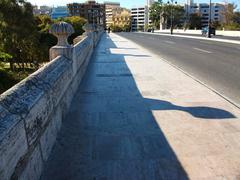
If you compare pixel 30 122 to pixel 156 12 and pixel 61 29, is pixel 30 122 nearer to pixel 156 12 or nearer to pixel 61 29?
pixel 61 29

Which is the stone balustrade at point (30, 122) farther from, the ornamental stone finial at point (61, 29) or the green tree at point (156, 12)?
the green tree at point (156, 12)

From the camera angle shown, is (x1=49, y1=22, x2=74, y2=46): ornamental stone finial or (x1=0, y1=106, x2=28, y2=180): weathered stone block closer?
(x1=0, y1=106, x2=28, y2=180): weathered stone block

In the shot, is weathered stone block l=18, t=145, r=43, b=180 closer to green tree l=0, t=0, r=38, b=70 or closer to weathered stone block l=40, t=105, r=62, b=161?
weathered stone block l=40, t=105, r=62, b=161

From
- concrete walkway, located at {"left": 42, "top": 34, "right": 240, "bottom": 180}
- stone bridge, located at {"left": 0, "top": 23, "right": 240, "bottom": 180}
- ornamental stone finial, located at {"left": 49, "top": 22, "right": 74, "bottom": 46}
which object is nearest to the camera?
stone bridge, located at {"left": 0, "top": 23, "right": 240, "bottom": 180}

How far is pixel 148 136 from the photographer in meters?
5.70

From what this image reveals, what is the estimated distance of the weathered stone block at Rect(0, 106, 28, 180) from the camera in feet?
9.48

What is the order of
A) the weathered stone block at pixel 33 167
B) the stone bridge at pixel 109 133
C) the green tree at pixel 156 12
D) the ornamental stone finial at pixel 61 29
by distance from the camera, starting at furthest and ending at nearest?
1. the green tree at pixel 156 12
2. the ornamental stone finial at pixel 61 29
3. the stone bridge at pixel 109 133
4. the weathered stone block at pixel 33 167

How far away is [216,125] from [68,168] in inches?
120

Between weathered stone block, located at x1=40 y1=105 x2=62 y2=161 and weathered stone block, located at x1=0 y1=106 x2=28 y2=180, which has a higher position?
weathered stone block, located at x1=0 y1=106 x2=28 y2=180

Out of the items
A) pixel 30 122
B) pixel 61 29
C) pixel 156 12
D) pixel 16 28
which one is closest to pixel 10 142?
pixel 30 122

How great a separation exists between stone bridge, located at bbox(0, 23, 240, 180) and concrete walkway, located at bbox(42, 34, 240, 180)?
13mm

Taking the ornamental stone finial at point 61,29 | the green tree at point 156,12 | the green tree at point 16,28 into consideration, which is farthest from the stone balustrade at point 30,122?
the green tree at point 156,12

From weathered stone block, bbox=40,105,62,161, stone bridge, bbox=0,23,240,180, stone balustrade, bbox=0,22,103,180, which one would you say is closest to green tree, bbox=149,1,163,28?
stone bridge, bbox=0,23,240,180

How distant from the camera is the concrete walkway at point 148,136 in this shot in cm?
446
